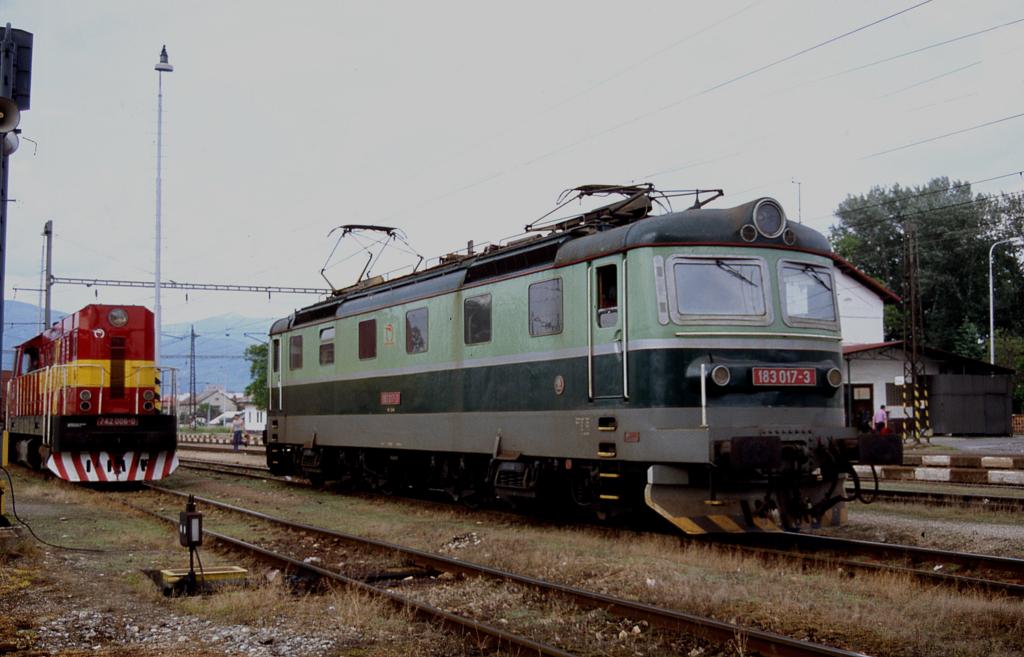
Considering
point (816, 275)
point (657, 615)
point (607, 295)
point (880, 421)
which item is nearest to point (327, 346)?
point (607, 295)

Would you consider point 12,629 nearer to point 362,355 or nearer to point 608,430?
point 608,430

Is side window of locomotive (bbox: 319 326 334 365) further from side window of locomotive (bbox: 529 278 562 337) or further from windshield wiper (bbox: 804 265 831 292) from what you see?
windshield wiper (bbox: 804 265 831 292)

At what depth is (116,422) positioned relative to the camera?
19922 millimetres

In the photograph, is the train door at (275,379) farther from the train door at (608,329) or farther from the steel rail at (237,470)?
the train door at (608,329)

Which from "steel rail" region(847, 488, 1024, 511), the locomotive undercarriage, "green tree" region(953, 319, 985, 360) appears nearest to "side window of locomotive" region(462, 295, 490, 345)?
the locomotive undercarriage

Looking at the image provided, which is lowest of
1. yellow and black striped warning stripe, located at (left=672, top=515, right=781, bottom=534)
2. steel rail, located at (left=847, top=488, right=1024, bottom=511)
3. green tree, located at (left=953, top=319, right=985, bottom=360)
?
steel rail, located at (left=847, top=488, right=1024, bottom=511)

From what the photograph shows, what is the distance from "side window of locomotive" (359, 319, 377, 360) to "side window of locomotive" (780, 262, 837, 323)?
316 inches

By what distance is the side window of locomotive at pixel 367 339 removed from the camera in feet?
57.1

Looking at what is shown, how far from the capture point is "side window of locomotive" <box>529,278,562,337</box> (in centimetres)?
1258

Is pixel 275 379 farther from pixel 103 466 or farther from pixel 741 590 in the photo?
pixel 741 590

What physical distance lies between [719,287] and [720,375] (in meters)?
1.09

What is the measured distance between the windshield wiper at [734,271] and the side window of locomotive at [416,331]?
571 cm

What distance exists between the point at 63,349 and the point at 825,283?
641 inches

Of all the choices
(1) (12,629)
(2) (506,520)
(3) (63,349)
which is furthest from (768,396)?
(3) (63,349)
